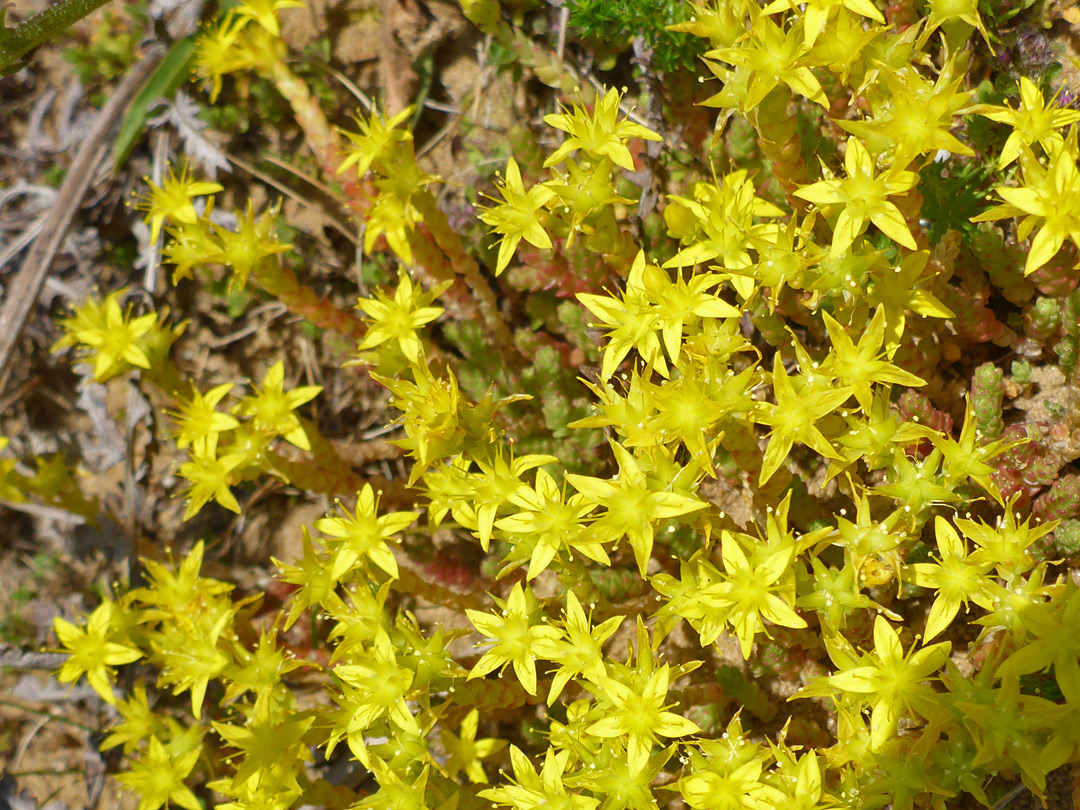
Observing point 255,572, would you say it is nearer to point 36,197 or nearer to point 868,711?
point 36,197

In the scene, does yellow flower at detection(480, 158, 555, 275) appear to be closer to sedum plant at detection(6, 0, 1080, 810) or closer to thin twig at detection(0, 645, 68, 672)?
sedum plant at detection(6, 0, 1080, 810)

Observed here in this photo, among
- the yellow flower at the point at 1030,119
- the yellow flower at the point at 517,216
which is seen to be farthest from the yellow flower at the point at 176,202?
the yellow flower at the point at 1030,119

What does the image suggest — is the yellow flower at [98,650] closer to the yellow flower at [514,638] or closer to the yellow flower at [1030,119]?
the yellow flower at [514,638]

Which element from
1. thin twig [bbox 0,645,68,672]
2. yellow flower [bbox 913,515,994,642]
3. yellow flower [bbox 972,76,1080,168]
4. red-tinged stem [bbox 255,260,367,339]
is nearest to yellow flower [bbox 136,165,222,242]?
red-tinged stem [bbox 255,260,367,339]

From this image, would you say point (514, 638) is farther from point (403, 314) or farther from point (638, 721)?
point (403, 314)

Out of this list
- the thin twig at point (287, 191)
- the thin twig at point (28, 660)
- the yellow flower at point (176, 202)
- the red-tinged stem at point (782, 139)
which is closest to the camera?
the red-tinged stem at point (782, 139)

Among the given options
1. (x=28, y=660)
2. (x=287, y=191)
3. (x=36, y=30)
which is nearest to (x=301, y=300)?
(x=287, y=191)
